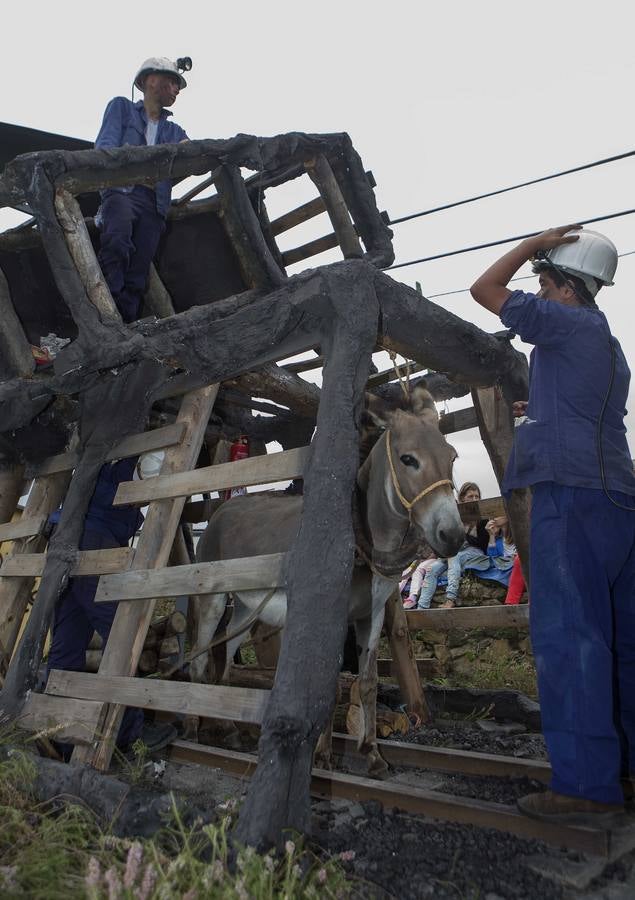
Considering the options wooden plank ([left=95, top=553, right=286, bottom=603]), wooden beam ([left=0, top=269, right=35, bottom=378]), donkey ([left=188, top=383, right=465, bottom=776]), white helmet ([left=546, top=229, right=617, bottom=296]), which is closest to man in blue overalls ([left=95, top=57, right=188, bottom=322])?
wooden beam ([left=0, top=269, right=35, bottom=378])

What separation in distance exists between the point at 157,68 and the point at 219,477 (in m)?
4.60

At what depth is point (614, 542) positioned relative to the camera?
3.43 meters

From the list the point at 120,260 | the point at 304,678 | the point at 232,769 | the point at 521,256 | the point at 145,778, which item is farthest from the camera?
the point at 120,260

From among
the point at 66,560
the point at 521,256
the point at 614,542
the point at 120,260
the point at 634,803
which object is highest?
the point at 120,260

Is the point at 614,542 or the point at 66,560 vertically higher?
the point at 614,542

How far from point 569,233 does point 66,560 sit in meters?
3.96

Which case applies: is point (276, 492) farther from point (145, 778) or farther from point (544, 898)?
point (544, 898)

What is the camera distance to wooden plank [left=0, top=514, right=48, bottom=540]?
539cm

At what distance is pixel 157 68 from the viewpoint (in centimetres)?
640

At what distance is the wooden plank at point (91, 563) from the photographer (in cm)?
449

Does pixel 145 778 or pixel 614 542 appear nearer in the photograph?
pixel 614 542

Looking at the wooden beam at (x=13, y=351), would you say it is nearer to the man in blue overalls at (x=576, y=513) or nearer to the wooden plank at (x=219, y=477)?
the wooden plank at (x=219, y=477)

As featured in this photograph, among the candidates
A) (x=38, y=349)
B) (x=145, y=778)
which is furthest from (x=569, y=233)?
(x=38, y=349)

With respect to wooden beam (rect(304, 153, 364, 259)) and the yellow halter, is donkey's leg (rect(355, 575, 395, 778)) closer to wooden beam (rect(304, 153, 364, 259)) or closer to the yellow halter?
the yellow halter
